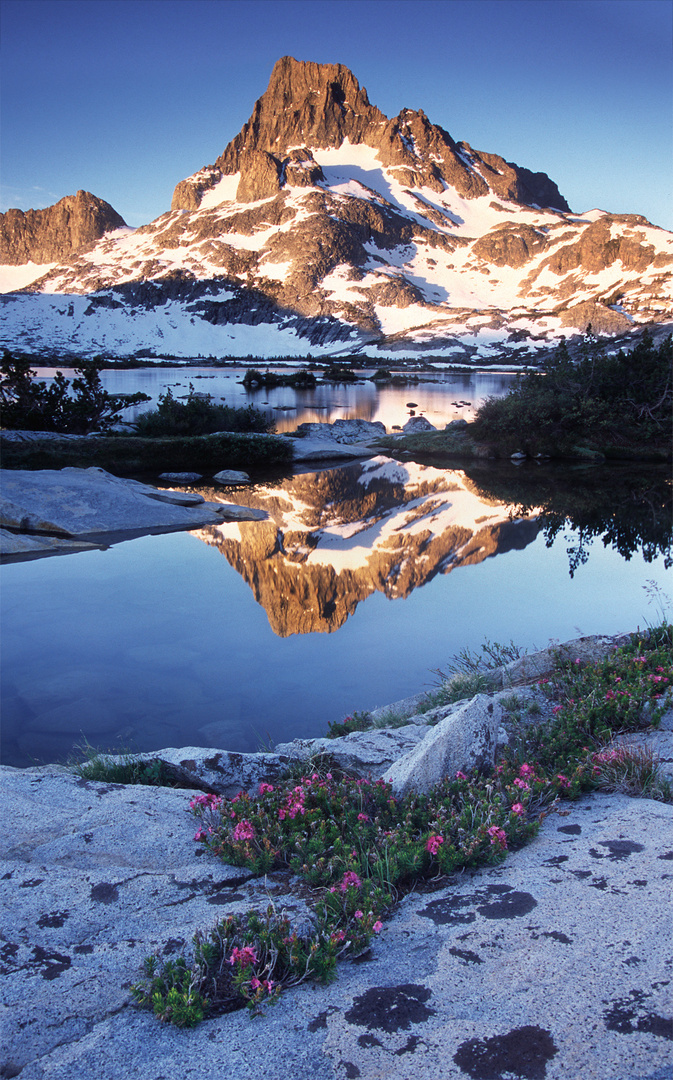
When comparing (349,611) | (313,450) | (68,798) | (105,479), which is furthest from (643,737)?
(313,450)

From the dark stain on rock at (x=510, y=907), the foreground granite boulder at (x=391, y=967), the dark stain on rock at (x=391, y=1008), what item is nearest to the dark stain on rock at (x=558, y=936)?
the foreground granite boulder at (x=391, y=967)

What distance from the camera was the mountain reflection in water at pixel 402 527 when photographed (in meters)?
13.4

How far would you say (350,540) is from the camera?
17.4 metres

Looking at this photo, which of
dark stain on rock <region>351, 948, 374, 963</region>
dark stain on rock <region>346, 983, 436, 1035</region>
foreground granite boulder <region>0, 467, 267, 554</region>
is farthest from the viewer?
foreground granite boulder <region>0, 467, 267, 554</region>

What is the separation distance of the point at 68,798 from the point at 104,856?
35.6 inches

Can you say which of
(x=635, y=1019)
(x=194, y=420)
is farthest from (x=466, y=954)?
(x=194, y=420)

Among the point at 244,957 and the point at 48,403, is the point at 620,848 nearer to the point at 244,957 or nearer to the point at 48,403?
the point at 244,957

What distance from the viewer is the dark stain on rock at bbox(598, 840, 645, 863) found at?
12.0 ft

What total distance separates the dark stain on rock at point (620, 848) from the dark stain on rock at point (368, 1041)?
1.88 metres

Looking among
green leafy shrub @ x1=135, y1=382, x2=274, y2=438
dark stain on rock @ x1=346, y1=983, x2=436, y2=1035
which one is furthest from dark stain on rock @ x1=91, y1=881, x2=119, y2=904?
green leafy shrub @ x1=135, y1=382, x2=274, y2=438

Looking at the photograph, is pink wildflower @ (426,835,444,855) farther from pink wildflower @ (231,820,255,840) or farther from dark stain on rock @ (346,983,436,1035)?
pink wildflower @ (231,820,255,840)

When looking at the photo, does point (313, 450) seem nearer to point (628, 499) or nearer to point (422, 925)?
point (628, 499)

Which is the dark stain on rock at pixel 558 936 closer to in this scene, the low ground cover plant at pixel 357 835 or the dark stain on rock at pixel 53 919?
the low ground cover plant at pixel 357 835

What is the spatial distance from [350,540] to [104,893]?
46.2ft
